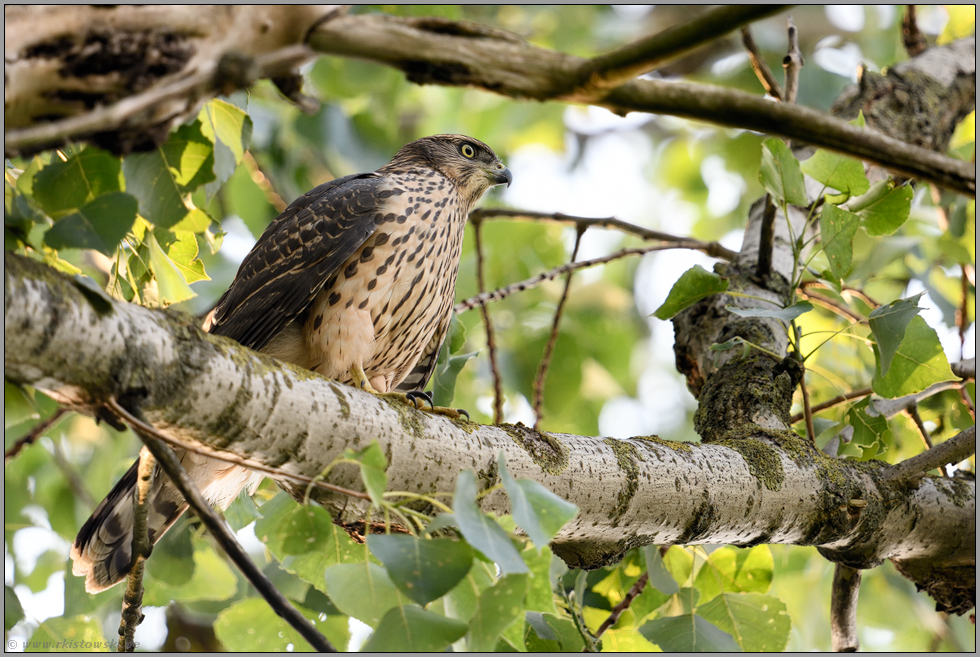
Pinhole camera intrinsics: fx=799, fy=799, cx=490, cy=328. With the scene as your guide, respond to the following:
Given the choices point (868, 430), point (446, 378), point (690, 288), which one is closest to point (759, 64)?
point (690, 288)

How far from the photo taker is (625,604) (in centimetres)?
278

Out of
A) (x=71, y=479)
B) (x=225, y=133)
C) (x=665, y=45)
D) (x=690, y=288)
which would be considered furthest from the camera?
(x=71, y=479)

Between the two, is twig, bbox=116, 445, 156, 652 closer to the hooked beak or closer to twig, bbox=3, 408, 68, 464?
twig, bbox=3, 408, 68, 464

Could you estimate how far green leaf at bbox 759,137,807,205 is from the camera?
250 cm

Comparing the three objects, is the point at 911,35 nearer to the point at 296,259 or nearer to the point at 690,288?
the point at 690,288

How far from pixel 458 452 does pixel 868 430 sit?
165 cm

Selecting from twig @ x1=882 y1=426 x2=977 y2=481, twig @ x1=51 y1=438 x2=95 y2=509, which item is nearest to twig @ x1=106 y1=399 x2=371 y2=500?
twig @ x1=882 y1=426 x2=977 y2=481

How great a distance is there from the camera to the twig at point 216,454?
1.45m

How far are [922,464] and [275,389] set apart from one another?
2.05 m

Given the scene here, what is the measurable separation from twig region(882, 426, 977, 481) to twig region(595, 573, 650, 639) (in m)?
0.89

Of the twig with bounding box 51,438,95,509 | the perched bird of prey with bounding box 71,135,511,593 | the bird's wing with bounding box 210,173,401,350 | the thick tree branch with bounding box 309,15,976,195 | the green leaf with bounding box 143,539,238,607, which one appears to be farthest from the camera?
the twig with bounding box 51,438,95,509

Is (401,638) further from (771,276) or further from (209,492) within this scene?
(771,276)

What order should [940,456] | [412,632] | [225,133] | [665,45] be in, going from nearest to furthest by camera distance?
[665,45], [412,632], [225,133], [940,456]

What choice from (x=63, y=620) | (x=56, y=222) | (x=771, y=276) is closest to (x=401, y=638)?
(x=56, y=222)
